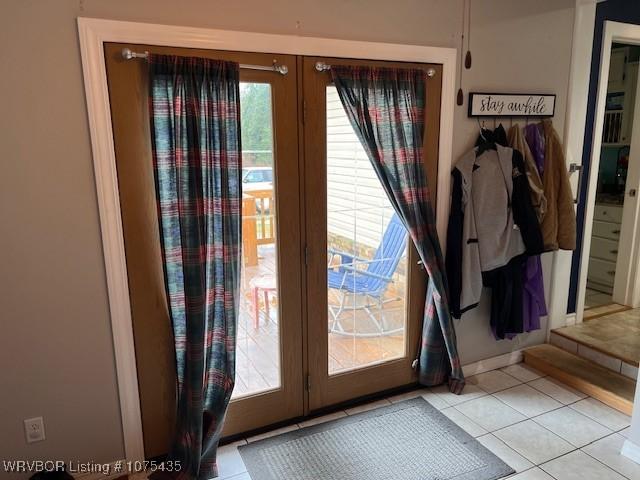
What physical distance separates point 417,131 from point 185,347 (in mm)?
1612

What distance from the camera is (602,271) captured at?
13.5ft

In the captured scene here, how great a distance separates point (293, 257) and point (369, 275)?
1.60 feet

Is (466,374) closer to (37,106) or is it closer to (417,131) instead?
(417,131)

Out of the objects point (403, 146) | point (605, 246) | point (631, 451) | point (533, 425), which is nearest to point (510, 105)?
point (403, 146)

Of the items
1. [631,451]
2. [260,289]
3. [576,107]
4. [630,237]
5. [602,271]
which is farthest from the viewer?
[602,271]

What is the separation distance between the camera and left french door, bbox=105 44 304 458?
75.8 inches

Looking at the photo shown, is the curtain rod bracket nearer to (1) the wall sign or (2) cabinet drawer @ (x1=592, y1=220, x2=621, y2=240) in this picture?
(1) the wall sign

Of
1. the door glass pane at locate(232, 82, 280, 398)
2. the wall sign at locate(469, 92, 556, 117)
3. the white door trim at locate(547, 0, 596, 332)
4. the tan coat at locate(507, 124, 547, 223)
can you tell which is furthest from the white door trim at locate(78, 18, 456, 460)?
the white door trim at locate(547, 0, 596, 332)

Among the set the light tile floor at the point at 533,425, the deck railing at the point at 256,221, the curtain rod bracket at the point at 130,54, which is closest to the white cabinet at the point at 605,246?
the light tile floor at the point at 533,425

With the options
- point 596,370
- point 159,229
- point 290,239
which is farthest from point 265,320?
point 596,370

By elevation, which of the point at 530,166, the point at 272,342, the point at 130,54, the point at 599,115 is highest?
the point at 130,54

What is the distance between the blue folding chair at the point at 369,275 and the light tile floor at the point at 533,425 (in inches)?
24.0

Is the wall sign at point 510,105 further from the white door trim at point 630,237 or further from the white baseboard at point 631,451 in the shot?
the white baseboard at point 631,451

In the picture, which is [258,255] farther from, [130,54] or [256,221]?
[130,54]
